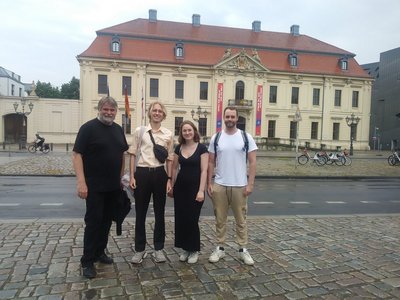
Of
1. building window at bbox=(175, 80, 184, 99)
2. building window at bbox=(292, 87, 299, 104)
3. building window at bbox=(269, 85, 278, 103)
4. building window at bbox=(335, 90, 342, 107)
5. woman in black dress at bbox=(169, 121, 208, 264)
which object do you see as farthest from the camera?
building window at bbox=(335, 90, 342, 107)

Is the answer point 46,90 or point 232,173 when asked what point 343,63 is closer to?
point 232,173

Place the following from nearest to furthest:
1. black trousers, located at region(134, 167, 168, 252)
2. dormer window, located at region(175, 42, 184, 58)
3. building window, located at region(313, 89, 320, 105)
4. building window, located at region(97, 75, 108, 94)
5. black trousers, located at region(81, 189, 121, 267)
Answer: black trousers, located at region(81, 189, 121, 267)
black trousers, located at region(134, 167, 168, 252)
building window, located at region(97, 75, 108, 94)
dormer window, located at region(175, 42, 184, 58)
building window, located at region(313, 89, 320, 105)

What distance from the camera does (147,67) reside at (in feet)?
139

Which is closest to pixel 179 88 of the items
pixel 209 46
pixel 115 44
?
pixel 209 46

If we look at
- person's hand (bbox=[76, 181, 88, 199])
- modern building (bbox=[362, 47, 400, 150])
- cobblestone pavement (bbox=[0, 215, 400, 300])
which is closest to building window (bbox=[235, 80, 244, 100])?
modern building (bbox=[362, 47, 400, 150])

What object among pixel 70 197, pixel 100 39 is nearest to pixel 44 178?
pixel 70 197

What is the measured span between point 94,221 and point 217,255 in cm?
157

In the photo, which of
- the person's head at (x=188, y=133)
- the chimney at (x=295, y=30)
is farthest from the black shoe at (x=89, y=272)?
the chimney at (x=295, y=30)

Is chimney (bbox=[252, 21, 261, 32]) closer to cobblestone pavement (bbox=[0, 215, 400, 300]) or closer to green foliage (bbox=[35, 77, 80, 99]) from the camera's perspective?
green foliage (bbox=[35, 77, 80, 99])

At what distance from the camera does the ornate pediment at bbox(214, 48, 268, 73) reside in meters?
43.5

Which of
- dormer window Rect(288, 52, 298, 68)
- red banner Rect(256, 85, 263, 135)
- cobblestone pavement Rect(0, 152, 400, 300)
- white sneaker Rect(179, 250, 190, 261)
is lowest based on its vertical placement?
cobblestone pavement Rect(0, 152, 400, 300)

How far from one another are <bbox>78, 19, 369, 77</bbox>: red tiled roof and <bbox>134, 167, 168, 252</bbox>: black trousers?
1557 inches

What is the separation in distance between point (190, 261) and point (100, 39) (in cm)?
4200

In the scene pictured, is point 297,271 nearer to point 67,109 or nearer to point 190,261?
point 190,261
